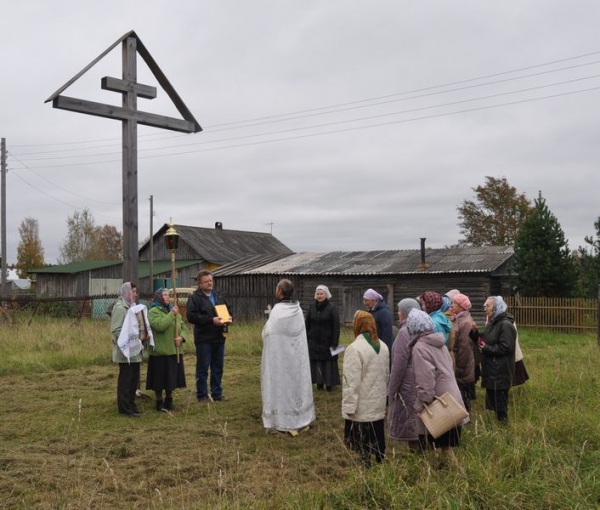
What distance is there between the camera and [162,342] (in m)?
7.85

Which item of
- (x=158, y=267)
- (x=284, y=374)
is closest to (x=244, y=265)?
(x=158, y=267)

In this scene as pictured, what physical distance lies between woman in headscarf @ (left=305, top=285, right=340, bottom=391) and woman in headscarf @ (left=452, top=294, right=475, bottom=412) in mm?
2447

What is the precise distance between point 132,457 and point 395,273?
18.3 metres

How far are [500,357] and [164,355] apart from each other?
4026 mm

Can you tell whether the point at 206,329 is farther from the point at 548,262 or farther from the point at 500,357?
the point at 548,262

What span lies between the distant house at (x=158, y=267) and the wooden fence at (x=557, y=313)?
12.9 metres

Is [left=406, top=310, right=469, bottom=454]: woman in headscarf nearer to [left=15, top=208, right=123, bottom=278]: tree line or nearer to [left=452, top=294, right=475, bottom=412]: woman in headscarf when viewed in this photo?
[left=452, top=294, right=475, bottom=412]: woman in headscarf

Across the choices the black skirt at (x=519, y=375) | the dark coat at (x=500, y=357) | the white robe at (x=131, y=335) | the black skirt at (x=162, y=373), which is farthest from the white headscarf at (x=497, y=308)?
the white robe at (x=131, y=335)

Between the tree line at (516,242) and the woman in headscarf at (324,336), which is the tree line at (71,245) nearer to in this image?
the tree line at (516,242)

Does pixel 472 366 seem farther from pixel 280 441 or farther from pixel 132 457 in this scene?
pixel 132 457

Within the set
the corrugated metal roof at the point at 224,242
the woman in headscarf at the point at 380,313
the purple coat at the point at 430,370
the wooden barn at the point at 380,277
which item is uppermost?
the corrugated metal roof at the point at 224,242

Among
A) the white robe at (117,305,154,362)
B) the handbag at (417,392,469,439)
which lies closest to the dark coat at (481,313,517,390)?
the handbag at (417,392,469,439)

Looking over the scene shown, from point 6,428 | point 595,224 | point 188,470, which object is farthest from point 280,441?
point 595,224

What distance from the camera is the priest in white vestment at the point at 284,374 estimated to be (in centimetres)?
675
